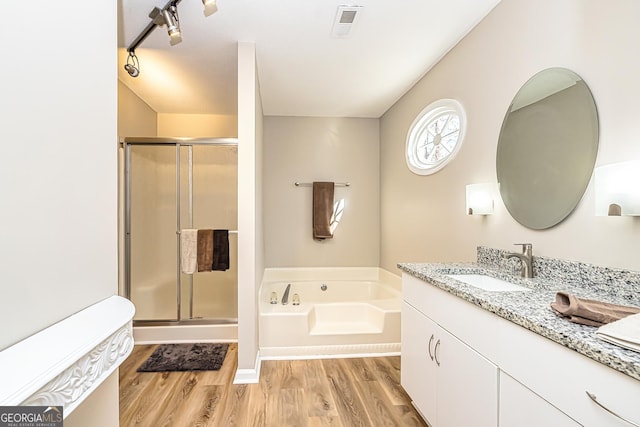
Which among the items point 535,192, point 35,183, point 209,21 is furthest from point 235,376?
point 209,21

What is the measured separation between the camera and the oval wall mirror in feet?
4.36

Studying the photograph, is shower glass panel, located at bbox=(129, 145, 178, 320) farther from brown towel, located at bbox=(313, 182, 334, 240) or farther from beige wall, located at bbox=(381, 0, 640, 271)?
beige wall, located at bbox=(381, 0, 640, 271)

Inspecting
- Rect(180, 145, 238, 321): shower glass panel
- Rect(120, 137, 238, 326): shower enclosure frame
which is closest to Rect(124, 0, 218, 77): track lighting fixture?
Rect(120, 137, 238, 326): shower enclosure frame

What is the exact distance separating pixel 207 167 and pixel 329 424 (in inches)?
100

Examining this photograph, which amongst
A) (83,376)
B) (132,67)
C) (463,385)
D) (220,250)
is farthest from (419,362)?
(132,67)

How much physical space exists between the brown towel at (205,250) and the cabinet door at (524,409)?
2477 mm

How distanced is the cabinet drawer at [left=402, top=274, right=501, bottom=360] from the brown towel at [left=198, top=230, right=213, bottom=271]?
6.19ft

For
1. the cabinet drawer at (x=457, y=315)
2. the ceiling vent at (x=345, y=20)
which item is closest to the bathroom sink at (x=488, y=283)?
the cabinet drawer at (x=457, y=315)

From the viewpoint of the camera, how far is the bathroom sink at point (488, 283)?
4.82 ft

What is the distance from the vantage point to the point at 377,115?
3.93 meters

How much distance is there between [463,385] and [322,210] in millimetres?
2704

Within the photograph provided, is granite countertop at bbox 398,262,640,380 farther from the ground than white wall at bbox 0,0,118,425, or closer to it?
closer to it

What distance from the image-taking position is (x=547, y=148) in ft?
4.93

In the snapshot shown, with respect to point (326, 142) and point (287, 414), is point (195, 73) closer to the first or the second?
point (326, 142)
